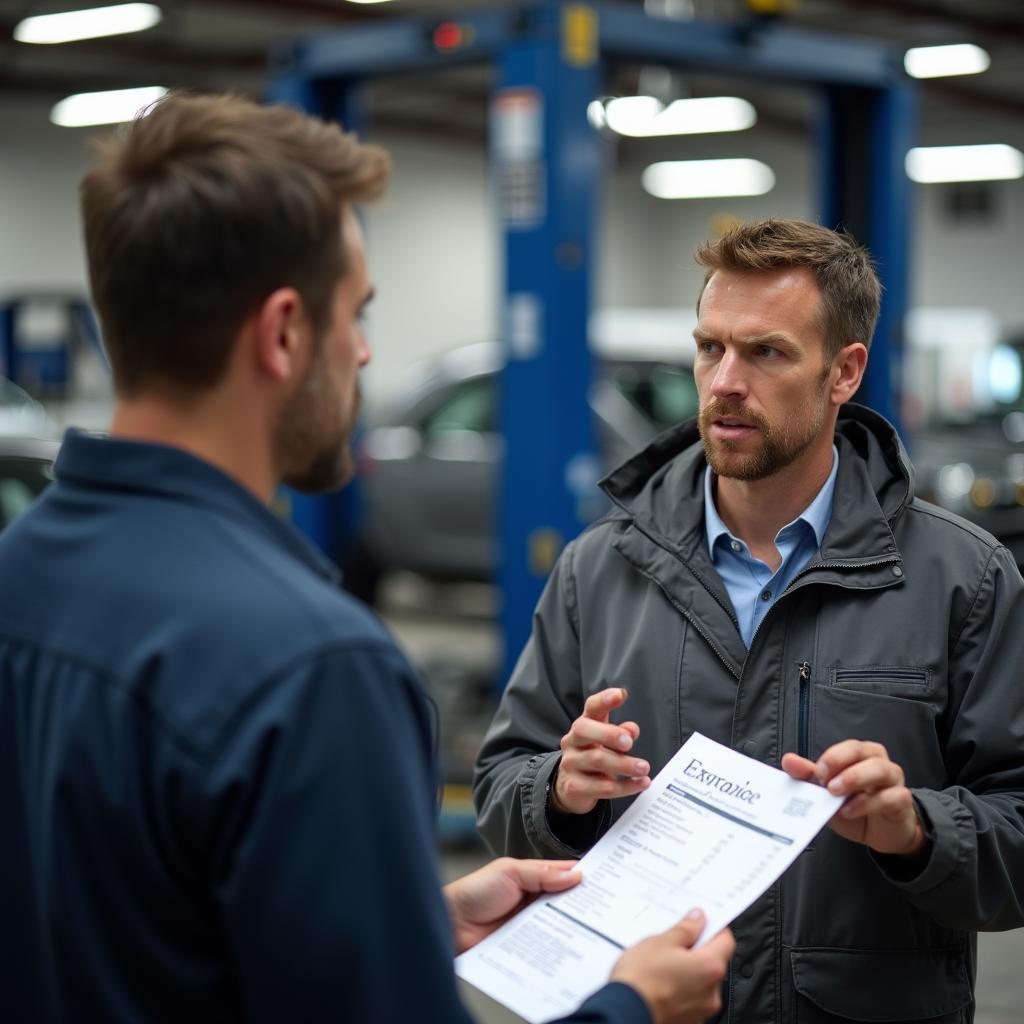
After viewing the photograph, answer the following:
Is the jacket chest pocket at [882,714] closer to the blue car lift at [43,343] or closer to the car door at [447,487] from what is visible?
the car door at [447,487]

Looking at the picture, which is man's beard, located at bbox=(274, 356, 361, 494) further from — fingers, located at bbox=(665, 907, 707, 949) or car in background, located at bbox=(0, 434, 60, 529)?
car in background, located at bbox=(0, 434, 60, 529)

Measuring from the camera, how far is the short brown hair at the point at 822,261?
2.20m

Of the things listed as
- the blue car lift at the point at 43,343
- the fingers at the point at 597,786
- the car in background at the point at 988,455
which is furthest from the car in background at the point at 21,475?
the blue car lift at the point at 43,343

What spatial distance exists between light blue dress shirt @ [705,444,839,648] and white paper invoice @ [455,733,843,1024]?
1.22 ft

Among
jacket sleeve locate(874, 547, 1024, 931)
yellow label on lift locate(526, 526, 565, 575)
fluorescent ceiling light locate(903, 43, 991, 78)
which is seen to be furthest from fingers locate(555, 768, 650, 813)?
fluorescent ceiling light locate(903, 43, 991, 78)

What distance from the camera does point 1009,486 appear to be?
801cm

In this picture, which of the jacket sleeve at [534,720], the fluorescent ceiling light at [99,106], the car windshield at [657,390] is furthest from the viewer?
the fluorescent ceiling light at [99,106]

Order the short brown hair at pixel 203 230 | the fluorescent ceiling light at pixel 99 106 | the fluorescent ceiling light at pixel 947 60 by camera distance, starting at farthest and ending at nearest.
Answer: the fluorescent ceiling light at pixel 99 106
the fluorescent ceiling light at pixel 947 60
the short brown hair at pixel 203 230

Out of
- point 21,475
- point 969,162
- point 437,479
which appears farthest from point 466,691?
point 969,162

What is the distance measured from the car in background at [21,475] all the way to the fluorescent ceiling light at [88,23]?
934cm

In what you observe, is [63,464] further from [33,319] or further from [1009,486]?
[33,319]

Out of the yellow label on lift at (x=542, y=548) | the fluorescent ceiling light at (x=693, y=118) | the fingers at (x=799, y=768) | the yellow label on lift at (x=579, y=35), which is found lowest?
the yellow label on lift at (x=542, y=548)

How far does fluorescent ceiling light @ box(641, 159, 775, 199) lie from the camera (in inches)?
885

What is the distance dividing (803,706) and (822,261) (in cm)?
68
